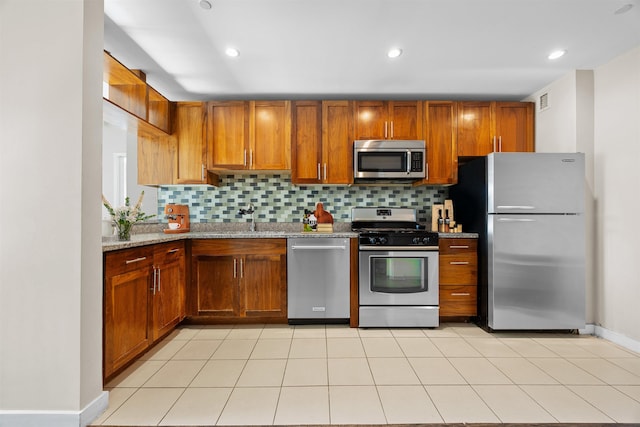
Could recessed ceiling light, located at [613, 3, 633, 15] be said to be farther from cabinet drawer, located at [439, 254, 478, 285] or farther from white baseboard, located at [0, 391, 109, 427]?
white baseboard, located at [0, 391, 109, 427]

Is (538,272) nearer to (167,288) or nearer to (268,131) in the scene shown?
(268,131)

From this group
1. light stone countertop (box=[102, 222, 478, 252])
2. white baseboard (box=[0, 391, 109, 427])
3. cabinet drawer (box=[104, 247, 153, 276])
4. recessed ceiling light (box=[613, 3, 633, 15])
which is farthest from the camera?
light stone countertop (box=[102, 222, 478, 252])

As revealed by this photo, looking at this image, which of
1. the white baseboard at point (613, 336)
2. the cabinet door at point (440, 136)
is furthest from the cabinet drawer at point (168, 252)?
the white baseboard at point (613, 336)

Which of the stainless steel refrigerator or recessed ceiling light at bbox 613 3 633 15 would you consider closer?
recessed ceiling light at bbox 613 3 633 15

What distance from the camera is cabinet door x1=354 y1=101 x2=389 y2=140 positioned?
3473mm

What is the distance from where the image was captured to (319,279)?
3.12 metres

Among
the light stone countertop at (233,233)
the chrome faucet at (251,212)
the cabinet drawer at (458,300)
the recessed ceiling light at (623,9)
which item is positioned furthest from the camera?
the chrome faucet at (251,212)

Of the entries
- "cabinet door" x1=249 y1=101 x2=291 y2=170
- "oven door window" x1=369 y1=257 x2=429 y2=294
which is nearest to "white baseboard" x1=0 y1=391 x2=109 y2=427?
"oven door window" x1=369 y1=257 x2=429 y2=294

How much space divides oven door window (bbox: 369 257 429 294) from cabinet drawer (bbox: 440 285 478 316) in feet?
0.86

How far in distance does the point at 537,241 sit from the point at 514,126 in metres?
1.35

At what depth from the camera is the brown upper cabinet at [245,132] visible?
343 centimetres

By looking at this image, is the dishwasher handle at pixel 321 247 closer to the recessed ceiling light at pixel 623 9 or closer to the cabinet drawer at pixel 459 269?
the cabinet drawer at pixel 459 269

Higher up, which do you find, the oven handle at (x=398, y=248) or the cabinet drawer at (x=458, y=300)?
the oven handle at (x=398, y=248)

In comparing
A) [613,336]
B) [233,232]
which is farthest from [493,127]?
[233,232]
